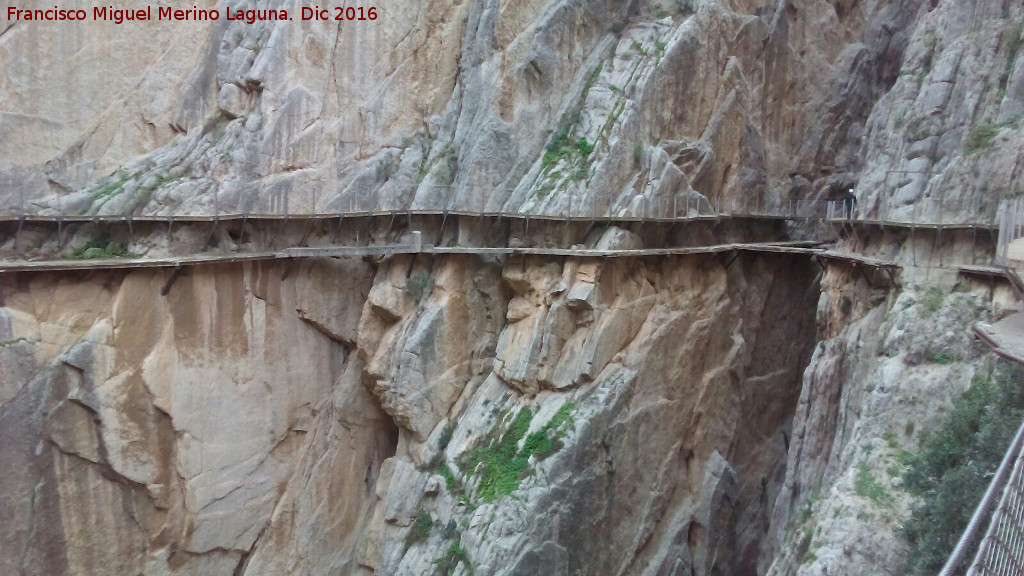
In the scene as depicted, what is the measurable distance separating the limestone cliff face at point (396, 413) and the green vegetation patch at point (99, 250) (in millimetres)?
861

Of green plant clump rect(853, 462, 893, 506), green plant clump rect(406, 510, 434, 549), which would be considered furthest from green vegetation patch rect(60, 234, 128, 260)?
green plant clump rect(853, 462, 893, 506)

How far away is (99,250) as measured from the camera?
19.5m

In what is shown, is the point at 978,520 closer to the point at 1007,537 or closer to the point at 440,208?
the point at 1007,537

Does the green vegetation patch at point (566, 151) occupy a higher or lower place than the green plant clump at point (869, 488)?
higher

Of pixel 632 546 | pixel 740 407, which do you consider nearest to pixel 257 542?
pixel 632 546

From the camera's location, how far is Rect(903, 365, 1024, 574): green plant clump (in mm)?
9250

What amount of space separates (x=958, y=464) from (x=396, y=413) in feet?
43.8

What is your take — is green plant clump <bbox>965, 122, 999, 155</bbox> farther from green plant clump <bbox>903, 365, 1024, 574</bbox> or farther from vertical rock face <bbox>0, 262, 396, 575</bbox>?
vertical rock face <bbox>0, 262, 396, 575</bbox>

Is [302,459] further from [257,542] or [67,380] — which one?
[67,380]

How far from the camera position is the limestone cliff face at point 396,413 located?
1817 cm

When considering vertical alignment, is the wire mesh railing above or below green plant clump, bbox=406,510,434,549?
above

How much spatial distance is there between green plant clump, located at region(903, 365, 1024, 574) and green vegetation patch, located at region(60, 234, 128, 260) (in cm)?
1758

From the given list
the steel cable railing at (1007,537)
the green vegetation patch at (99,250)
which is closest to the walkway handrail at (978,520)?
the steel cable railing at (1007,537)

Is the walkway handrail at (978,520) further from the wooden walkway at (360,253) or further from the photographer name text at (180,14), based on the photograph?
the photographer name text at (180,14)
